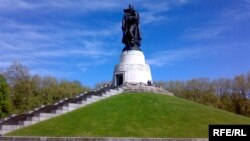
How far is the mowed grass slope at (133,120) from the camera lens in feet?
75.9

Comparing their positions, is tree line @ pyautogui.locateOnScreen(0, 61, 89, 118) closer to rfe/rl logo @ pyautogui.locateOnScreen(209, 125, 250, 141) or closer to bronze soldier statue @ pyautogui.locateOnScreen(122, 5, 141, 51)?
bronze soldier statue @ pyautogui.locateOnScreen(122, 5, 141, 51)

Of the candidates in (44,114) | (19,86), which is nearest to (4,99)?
(19,86)

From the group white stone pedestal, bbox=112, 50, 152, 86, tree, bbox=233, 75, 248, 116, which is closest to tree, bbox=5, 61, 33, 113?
white stone pedestal, bbox=112, 50, 152, 86

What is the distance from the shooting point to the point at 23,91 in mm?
55438

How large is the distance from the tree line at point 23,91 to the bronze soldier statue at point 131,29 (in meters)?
17.8

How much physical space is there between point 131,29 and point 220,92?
98.3 ft

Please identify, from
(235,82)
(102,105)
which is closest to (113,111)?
(102,105)

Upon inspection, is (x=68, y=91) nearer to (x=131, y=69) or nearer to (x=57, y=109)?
(x=131, y=69)

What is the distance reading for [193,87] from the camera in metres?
65.8

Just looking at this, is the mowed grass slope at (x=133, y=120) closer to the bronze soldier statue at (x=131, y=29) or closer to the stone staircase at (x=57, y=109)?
Answer: the stone staircase at (x=57, y=109)

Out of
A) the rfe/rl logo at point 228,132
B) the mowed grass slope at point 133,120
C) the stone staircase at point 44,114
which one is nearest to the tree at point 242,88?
the mowed grass slope at point 133,120

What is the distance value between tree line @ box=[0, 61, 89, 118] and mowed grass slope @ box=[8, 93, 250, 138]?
20758 millimetres

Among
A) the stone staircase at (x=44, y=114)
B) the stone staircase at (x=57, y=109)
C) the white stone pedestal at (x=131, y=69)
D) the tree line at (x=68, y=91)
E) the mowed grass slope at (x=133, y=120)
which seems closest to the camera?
the mowed grass slope at (x=133, y=120)

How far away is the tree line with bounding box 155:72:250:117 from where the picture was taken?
59.1 meters
